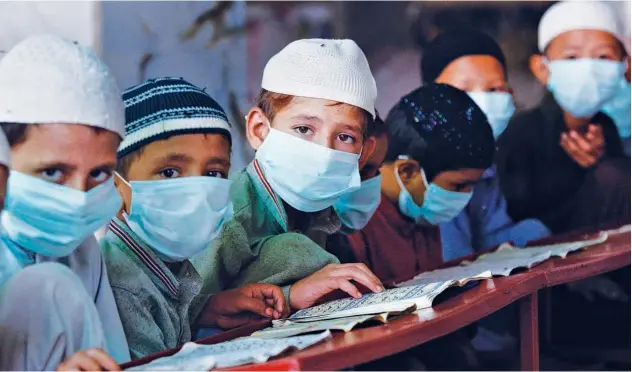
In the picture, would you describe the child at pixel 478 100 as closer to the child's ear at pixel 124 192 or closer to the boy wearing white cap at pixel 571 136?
the boy wearing white cap at pixel 571 136

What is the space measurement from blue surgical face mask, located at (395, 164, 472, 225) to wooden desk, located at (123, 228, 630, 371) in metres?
0.55

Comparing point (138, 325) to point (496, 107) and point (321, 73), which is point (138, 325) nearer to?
point (321, 73)

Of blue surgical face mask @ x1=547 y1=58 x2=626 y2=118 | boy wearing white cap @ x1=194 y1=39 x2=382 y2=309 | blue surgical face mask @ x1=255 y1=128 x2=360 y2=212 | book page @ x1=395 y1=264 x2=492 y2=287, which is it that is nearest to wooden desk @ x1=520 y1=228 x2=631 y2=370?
book page @ x1=395 y1=264 x2=492 y2=287

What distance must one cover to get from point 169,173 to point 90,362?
2.48 ft

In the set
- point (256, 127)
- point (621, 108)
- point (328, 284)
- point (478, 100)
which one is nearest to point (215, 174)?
point (256, 127)

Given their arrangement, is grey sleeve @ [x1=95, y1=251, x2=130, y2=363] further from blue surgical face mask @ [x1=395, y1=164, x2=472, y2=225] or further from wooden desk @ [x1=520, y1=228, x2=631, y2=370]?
blue surgical face mask @ [x1=395, y1=164, x2=472, y2=225]

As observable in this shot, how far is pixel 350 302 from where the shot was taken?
3.18 meters

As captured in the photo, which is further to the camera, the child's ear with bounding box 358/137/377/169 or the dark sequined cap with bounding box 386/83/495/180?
the dark sequined cap with bounding box 386/83/495/180

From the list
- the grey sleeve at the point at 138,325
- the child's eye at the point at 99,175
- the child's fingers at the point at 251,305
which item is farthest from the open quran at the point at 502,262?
the child's eye at the point at 99,175

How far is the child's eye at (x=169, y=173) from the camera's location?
3.00 m

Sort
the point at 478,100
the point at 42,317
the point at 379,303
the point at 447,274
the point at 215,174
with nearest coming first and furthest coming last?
the point at 42,317 < the point at 379,303 < the point at 215,174 < the point at 447,274 < the point at 478,100

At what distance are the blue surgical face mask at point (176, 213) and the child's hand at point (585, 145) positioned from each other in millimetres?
2333

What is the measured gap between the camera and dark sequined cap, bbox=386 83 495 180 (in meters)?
4.14

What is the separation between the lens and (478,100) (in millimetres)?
4527
